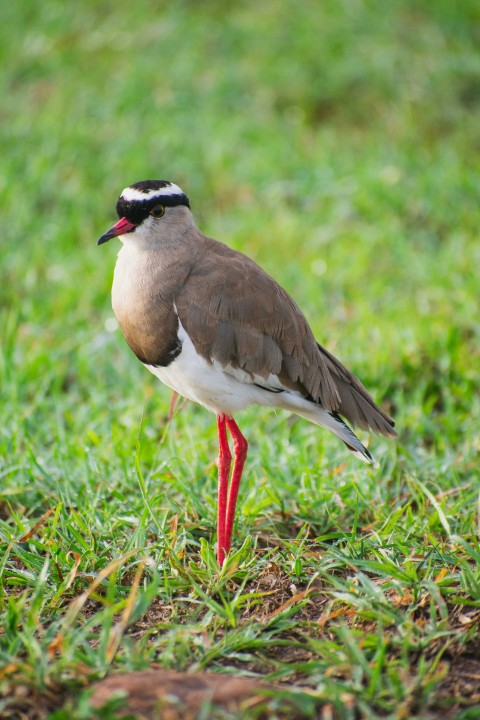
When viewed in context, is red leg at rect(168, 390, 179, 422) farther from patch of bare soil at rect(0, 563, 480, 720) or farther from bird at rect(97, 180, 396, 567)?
patch of bare soil at rect(0, 563, 480, 720)

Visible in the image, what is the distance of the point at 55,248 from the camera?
612 centimetres

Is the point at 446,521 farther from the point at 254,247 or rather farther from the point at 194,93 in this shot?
the point at 194,93

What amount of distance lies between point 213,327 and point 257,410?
149 cm

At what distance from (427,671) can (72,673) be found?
39.8 inches

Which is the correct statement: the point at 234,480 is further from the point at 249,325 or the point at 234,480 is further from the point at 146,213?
the point at 146,213

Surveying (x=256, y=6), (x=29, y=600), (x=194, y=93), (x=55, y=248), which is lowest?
(x=29, y=600)

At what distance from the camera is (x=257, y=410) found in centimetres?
469

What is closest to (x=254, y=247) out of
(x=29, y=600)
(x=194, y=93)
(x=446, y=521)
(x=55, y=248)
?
(x=55, y=248)

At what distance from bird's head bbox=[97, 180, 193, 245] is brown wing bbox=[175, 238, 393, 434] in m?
0.18

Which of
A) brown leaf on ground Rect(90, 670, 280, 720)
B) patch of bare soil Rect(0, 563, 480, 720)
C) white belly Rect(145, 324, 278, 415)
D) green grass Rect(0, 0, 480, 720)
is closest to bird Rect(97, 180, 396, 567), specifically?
white belly Rect(145, 324, 278, 415)

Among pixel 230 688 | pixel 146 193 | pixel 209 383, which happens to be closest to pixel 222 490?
pixel 209 383

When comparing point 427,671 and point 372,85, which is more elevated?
Answer: point 372,85

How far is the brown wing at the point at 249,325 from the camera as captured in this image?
128 inches

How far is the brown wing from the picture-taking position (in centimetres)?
326
